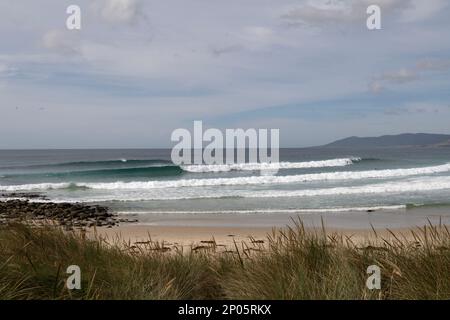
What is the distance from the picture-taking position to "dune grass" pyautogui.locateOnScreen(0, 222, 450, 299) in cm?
417

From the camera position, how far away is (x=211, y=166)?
143ft

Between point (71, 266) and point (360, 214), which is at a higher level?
point (71, 266)

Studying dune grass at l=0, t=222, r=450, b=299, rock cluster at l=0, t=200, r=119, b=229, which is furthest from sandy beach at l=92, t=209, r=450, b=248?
dune grass at l=0, t=222, r=450, b=299

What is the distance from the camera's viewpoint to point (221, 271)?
5273mm

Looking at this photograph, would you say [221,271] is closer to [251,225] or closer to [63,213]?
[251,225]

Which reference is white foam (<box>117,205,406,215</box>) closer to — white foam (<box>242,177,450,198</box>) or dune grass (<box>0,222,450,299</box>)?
white foam (<box>242,177,450,198</box>)

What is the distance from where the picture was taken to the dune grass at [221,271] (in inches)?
164

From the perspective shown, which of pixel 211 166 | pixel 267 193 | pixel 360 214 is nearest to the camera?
pixel 360 214

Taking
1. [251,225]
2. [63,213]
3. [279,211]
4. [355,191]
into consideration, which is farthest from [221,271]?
[355,191]

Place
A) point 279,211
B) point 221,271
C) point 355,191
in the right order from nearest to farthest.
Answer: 1. point 221,271
2. point 279,211
3. point 355,191

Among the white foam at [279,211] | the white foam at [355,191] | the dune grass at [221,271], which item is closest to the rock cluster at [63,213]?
the white foam at [279,211]
